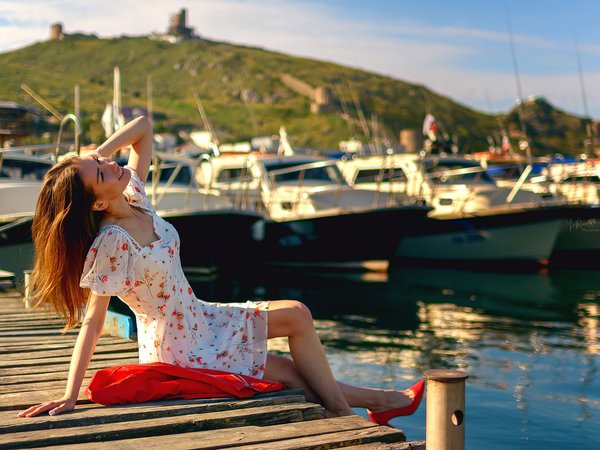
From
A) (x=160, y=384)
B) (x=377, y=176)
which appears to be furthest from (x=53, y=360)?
(x=377, y=176)

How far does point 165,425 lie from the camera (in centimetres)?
352

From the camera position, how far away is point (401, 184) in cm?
1997

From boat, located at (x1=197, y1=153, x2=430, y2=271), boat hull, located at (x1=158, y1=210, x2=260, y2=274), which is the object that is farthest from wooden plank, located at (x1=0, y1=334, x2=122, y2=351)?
boat, located at (x1=197, y1=153, x2=430, y2=271)

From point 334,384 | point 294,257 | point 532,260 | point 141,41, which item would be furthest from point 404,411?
point 141,41

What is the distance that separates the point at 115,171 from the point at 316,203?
45.7ft

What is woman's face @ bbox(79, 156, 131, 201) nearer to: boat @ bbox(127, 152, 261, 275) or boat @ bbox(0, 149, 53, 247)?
boat @ bbox(0, 149, 53, 247)

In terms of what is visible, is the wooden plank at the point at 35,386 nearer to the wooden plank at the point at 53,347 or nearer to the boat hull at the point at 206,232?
the wooden plank at the point at 53,347

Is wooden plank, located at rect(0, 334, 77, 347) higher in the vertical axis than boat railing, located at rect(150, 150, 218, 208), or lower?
lower

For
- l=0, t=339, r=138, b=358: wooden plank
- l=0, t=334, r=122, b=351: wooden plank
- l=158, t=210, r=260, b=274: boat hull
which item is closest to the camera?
l=0, t=339, r=138, b=358: wooden plank

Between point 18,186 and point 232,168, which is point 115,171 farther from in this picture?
A: point 232,168

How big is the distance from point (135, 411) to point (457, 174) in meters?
16.3

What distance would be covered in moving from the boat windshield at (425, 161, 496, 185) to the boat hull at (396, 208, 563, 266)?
1301 millimetres

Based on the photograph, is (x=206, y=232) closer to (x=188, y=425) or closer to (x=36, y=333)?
(x=36, y=333)

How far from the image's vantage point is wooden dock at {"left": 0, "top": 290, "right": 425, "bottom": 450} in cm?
334
